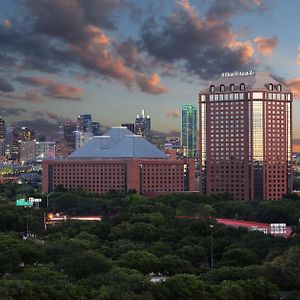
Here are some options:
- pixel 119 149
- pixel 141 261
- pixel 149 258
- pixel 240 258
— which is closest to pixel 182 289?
pixel 141 261

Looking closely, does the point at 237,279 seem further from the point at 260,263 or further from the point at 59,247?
the point at 59,247

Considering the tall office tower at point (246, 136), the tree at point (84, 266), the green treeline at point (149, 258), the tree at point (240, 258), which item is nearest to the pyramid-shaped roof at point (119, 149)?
the tall office tower at point (246, 136)

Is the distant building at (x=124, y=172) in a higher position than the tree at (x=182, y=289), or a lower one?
higher

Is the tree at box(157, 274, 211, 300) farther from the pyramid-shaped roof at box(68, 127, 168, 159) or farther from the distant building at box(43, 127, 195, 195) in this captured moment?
the pyramid-shaped roof at box(68, 127, 168, 159)

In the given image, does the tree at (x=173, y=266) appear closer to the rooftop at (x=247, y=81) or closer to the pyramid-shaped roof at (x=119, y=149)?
the rooftop at (x=247, y=81)

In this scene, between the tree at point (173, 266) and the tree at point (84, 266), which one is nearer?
the tree at point (84, 266)

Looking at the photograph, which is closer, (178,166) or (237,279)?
(237,279)

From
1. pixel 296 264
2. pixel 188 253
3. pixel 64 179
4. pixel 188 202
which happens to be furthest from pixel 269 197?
pixel 296 264
